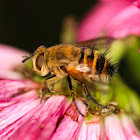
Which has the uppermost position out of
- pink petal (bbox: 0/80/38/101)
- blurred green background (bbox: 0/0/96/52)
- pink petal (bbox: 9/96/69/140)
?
blurred green background (bbox: 0/0/96/52)

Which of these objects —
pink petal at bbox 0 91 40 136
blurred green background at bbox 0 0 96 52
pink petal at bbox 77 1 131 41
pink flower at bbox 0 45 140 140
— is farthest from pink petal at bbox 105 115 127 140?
blurred green background at bbox 0 0 96 52

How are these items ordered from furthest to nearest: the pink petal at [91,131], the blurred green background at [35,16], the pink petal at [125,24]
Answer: the blurred green background at [35,16] → the pink petal at [125,24] → the pink petal at [91,131]

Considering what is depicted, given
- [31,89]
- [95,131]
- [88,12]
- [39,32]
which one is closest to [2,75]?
[31,89]

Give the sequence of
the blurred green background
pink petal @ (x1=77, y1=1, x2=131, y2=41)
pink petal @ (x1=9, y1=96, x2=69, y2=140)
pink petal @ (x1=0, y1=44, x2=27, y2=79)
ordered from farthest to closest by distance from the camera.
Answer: the blurred green background < pink petal @ (x1=77, y1=1, x2=131, y2=41) < pink petal @ (x1=0, y1=44, x2=27, y2=79) < pink petal @ (x1=9, y1=96, x2=69, y2=140)

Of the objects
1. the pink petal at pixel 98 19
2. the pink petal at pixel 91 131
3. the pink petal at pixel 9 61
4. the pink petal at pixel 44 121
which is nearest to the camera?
the pink petal at pixel 44 121

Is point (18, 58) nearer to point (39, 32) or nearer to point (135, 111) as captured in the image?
point (39, 32)

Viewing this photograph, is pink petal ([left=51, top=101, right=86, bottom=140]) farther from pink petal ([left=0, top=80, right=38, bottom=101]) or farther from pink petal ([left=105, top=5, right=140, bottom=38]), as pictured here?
pink petal ([left=105, top=5, right=140, bottom=38])

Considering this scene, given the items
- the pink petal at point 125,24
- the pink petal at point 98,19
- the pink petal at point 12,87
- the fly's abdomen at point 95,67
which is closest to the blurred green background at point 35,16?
the pink petal at point 98,19

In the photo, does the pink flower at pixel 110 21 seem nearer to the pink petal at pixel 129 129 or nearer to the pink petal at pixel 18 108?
the pink petal at pixel 129 129
